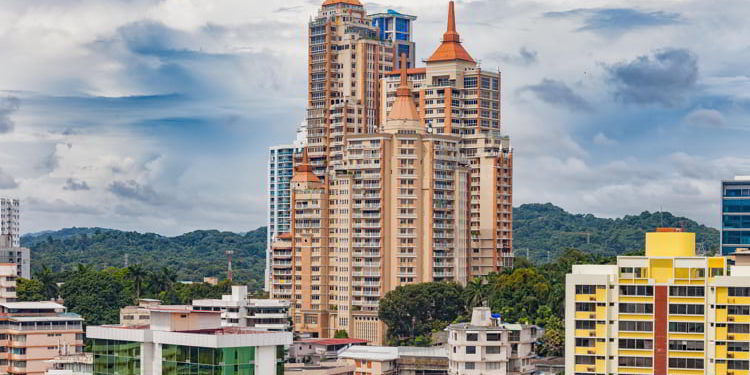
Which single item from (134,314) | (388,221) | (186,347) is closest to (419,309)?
(388,221)

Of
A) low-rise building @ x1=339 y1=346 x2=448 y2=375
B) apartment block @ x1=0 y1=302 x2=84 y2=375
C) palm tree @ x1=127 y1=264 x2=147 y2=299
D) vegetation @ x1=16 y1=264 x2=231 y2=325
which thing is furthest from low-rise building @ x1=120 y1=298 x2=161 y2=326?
low-rise building @ x1=339 y1=346 x2=448 y2=375

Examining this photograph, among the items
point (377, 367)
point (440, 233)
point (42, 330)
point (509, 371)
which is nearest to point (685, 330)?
point (509, 371)

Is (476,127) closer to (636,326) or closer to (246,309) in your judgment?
(246,309)

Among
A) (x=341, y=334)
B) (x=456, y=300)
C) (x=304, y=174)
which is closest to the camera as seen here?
(x=456, y=300)

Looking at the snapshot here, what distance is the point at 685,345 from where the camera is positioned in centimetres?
7556

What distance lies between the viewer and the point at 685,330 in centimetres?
Result: 7556

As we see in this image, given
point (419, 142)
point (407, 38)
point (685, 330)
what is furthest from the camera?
point (407, 38)

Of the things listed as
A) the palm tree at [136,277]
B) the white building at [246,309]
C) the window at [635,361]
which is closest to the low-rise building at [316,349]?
the white building at [246,309]

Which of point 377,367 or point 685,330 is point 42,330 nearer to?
point 377,367

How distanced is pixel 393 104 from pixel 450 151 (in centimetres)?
823

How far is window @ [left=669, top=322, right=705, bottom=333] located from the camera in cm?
7531

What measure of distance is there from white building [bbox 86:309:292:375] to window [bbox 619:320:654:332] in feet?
70.8

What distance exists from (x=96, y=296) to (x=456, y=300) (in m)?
39.0

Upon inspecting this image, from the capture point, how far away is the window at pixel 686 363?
75250mm
